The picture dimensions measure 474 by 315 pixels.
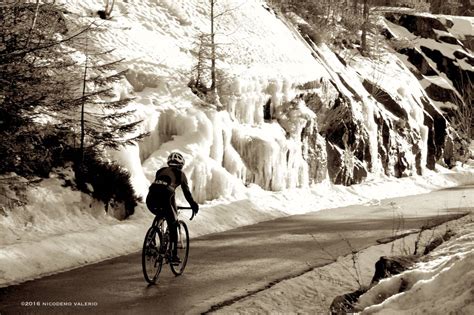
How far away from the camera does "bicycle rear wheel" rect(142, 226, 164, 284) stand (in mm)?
7355

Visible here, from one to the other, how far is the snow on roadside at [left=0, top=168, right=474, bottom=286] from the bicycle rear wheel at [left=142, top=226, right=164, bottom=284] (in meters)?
1.64

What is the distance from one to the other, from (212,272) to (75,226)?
327 cm

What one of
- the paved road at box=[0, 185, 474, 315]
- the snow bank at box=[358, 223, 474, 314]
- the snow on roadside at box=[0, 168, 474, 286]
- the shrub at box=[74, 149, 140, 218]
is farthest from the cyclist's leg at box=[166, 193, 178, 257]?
the shrub at box=[74, 149, 140, 218]

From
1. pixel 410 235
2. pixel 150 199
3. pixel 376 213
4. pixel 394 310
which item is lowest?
pixel 376 213

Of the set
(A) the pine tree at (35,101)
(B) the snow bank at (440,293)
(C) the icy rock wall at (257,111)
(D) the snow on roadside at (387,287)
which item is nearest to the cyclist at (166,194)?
(D) the snow on roadside at (387,287)

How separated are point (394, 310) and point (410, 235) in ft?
26.4

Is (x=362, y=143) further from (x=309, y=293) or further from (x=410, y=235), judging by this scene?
(x=309, y=293)

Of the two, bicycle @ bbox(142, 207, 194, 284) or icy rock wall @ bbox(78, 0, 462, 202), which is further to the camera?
icy rock wall @ bbox(78, 0, 462, 202)

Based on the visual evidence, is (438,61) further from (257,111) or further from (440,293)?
(440,293)

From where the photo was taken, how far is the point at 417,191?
24359 mm

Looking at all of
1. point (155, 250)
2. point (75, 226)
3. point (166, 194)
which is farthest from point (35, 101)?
point (155, 250)

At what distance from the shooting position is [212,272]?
8531 millimetres

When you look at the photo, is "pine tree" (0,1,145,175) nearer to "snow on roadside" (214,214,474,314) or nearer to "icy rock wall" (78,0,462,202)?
"icy rock wall" (78,0,462,202)

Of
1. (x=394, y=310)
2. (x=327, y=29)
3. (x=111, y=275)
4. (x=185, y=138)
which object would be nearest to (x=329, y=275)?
(x=111, y=275)
